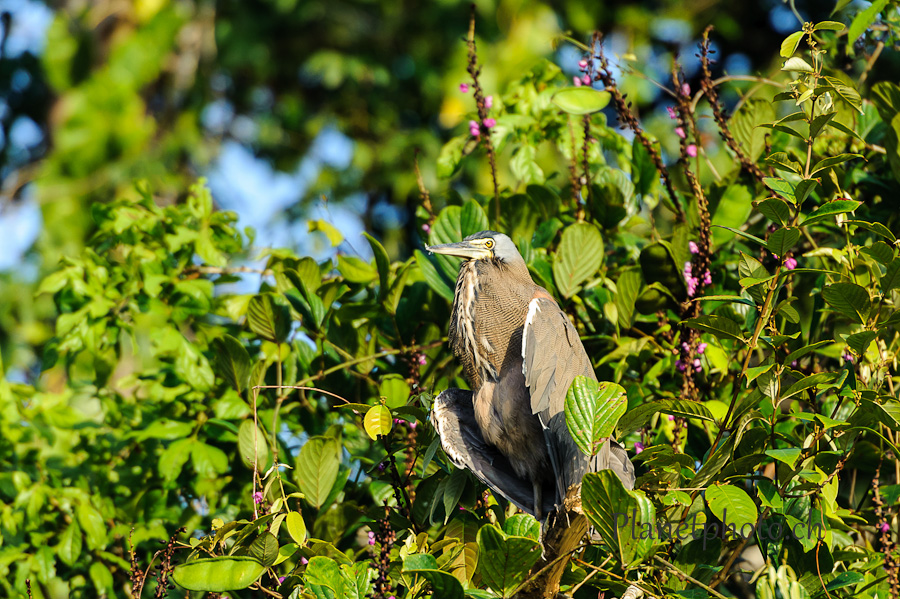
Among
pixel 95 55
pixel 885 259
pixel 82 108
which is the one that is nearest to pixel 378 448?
pixel 885 259

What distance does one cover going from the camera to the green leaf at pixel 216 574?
1710mm

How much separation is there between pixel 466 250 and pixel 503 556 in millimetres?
1097

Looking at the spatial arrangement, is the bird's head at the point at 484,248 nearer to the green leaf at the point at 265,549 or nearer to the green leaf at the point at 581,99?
the green leaf at the point at 581,99

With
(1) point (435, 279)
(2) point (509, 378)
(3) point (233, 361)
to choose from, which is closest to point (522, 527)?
(2) point (509, 378)

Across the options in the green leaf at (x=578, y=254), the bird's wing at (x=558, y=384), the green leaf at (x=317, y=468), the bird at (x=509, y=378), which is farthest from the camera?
the green leaf at (x=578, y=254)

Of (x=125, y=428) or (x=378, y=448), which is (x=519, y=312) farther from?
(x=125, y=428)

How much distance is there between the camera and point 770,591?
1552 millimetres

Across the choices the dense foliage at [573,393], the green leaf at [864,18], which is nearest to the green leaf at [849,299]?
the dense foliage at [573,393]

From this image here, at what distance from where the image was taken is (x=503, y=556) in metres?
1.60

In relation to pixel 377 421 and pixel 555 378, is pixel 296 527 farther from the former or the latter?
pixel 555 378

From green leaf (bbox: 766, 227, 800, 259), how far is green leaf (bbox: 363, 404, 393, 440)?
101cm

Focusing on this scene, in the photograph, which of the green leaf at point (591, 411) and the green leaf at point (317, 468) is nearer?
the green leaf at point (591, 411)

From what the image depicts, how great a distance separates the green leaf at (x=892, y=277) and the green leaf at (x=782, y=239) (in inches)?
11.2

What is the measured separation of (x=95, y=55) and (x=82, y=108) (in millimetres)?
643
